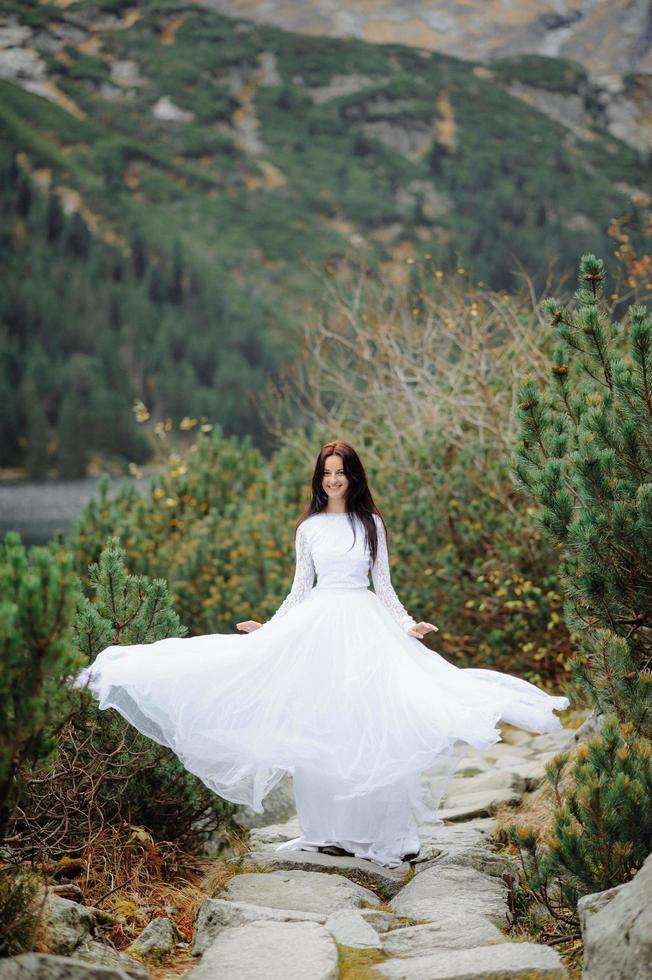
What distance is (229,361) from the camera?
74.7 metres

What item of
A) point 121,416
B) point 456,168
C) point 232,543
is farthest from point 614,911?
point 456,168

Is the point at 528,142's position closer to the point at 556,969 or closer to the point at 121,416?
the point at 121,416

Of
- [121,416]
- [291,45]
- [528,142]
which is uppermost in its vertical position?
[291,45]

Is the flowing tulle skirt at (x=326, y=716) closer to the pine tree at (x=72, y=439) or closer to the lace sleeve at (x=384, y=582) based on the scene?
the lace sleeve at (x=384, y=582)

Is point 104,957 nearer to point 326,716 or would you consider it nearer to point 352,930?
point 352,930

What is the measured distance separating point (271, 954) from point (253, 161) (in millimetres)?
95034

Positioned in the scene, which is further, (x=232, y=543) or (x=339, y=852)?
(x=232, y=543)

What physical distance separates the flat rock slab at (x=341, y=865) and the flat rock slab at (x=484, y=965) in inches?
41.5

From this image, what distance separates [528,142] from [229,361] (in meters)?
30.4

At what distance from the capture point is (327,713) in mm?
4496

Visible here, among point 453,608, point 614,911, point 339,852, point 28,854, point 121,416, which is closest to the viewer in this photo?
point 614,911

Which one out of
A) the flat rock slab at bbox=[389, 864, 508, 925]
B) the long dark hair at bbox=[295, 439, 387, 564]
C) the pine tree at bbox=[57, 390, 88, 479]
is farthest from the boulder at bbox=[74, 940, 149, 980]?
the pine tree at bbox=[57, 390, 88, 479]

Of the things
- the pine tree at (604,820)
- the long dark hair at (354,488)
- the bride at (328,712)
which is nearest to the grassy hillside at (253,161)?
the long dark hair at (354,488)

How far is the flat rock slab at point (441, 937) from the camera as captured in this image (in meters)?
3.48
